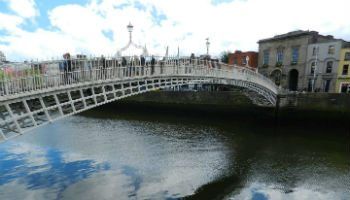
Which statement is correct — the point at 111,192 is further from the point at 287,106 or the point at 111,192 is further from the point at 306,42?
the point at 306,42

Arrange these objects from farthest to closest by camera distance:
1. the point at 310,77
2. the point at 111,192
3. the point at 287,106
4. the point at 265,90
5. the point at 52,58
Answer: the point at 310,77 < the point at 287,106 < the point at 265,90 < the point at 111,192 < the point at 52,58

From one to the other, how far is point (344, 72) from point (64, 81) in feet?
109

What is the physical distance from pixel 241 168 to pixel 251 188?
252 centimetres

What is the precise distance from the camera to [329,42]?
3300 cm

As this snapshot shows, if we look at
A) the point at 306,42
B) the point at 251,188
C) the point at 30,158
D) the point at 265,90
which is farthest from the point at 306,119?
the point at 30,158

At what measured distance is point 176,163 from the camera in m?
14.6

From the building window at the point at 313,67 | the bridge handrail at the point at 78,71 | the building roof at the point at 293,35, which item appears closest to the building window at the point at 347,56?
the building window at the point at 313,67

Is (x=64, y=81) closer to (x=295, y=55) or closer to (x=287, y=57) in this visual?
(x=295, y=55)

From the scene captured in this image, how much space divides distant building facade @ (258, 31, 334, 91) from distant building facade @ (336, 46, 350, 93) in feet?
13.3

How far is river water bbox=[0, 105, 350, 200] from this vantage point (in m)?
11.4

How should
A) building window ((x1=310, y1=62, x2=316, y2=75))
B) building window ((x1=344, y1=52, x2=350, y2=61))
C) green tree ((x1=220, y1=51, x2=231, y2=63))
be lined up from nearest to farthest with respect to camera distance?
building window ((x1=344, y1=52, x2=350, y2=61)) → building window ((x1=310, y1=62, x2=316, y2=75)) → green tree ((x1=220, y1=51, x2=231, y2=63))

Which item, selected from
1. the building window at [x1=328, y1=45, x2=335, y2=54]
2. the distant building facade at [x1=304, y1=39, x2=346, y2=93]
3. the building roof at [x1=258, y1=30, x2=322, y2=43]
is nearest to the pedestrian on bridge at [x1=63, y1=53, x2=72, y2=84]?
the distant building facade at [x1=304, y1=39, x2=346, y2=93]

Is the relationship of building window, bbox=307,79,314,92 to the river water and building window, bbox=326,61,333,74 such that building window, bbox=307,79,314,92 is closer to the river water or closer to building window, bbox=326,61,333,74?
building window, bbox=326,61,333,74

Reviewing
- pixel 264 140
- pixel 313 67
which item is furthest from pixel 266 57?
pixel 264 140
